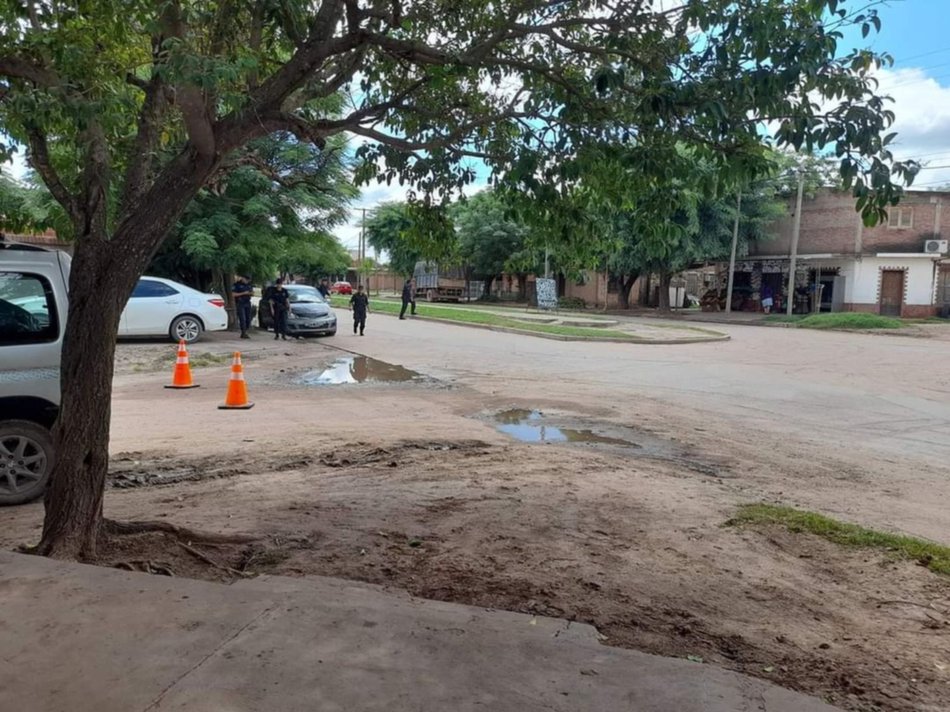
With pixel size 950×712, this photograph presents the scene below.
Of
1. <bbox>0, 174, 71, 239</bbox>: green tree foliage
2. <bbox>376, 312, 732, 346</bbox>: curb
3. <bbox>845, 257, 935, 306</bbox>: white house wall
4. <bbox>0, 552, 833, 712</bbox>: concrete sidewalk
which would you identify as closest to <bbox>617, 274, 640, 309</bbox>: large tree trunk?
<bbox>845, 257, 935, 306</bbox>: white house wall

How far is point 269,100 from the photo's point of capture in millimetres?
4324

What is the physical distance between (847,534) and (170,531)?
4.59m

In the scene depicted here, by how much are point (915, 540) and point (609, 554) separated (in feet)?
7.46

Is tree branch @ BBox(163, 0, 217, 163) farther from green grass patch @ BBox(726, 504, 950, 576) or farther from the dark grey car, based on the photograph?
the dark grey car

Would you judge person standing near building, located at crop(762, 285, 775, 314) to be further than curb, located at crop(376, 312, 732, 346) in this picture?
Yes

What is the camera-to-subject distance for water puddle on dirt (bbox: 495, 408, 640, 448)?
8.70 metres

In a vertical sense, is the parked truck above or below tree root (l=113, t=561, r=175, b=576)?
above

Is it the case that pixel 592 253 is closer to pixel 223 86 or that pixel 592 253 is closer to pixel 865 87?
pixel 865 87

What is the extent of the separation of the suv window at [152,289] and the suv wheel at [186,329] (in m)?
0.69

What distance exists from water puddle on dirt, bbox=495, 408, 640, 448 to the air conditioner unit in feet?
107

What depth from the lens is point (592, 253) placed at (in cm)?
616

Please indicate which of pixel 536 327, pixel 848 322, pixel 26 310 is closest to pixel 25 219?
pixel 26 310

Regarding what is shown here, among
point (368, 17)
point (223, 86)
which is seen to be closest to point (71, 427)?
point (223, 86)

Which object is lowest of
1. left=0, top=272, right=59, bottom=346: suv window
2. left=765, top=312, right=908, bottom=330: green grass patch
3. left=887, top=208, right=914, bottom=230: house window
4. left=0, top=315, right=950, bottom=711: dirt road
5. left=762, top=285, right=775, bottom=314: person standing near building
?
left=0, top=315, right=950, bottom=711: dirt road
